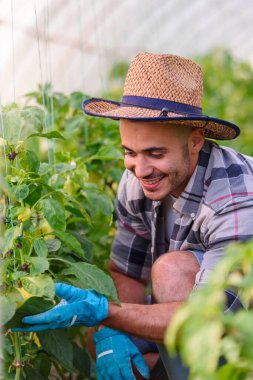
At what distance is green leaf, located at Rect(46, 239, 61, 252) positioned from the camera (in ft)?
7.29

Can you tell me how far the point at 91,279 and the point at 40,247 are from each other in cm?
18

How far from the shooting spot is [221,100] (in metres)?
6.86

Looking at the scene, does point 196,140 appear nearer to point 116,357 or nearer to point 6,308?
point 116,357

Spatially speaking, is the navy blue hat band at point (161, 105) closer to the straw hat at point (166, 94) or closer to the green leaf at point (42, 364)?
the straw hat at point (166, 94)

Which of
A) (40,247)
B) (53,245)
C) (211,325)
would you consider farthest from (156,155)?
(211,325)

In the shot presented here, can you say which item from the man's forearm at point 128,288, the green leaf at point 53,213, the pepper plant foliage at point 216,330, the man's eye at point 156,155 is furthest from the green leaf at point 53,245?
the pepper plant foliage at point 216,330

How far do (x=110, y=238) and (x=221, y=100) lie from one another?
3.87 metres

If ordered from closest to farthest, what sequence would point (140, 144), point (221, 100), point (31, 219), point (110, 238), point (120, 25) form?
point (31, 219) → point (140, 144) → point (110, 238) → point (221, 100) → point (120, 25)

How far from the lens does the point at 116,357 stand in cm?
244

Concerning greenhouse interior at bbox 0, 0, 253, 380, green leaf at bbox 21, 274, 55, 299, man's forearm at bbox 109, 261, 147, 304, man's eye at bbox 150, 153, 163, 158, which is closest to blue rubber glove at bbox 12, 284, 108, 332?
greenhouse interior at bbox 0, 0, 253, 380

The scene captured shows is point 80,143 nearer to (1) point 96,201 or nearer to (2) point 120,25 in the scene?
(1) point 96,201

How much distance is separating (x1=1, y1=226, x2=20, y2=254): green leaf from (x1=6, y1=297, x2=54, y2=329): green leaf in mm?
157

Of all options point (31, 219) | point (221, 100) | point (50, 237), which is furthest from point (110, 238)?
point (221, 100)

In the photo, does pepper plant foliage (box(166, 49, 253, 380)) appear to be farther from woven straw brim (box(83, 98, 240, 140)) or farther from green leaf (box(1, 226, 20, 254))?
woven straw brim (box(83, 98, 240, 140))
